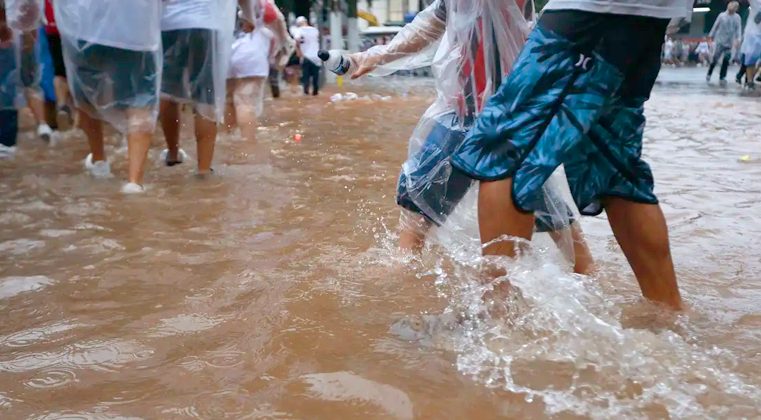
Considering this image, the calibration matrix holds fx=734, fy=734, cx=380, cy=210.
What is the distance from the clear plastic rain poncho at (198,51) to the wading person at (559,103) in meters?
2.73

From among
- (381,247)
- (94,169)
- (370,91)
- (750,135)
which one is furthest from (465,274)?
(370,91)

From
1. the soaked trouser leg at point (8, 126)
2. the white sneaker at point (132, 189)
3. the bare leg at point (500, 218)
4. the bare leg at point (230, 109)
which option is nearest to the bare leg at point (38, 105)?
the soaked trouser leg at point (8, 126)

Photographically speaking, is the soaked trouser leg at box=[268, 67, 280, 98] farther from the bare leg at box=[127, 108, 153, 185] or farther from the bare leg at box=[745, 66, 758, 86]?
the bare leg at box=[745, 66, 758, 86]

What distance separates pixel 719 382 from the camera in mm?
1571

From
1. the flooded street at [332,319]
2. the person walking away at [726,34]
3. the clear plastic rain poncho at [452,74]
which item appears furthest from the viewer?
the person walking away at [726,34]

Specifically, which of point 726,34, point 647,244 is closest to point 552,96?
point 647,244

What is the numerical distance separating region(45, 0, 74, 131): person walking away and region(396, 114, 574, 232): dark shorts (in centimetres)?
357

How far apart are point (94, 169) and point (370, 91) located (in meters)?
9.70

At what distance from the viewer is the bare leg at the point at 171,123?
4562 millimetres

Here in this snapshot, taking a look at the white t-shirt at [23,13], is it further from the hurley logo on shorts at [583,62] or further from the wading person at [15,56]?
the hurley logo on shorts at [583,62]

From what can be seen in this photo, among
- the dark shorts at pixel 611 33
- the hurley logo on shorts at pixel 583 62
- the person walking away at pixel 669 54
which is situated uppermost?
the dark shorts at pixel 611 33

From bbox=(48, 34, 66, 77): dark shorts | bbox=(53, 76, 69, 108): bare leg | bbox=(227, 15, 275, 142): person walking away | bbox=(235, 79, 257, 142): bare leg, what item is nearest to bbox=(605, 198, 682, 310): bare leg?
bbox=(227, 15, 275, 142): person walking away

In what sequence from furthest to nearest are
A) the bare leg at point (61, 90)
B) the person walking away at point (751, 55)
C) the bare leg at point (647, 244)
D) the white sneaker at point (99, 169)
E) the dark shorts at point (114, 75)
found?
the person walking away at point (751, 55), the bare leg at point (61, 90), the white sneaker at point (99, 169), the dark shorts at point (114, 75), the bare leg at point (647, 244)

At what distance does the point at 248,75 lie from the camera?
5750 mm
